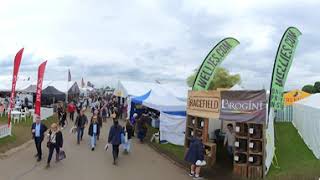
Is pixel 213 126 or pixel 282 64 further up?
pixel 282 64

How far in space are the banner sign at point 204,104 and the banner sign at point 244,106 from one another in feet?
1.41

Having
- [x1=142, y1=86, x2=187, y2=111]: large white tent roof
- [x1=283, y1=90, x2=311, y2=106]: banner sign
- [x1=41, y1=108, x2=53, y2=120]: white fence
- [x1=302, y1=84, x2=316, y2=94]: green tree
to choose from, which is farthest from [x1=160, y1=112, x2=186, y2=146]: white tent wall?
[x1=302, y1=84, x2=316, y2=94]: green tree

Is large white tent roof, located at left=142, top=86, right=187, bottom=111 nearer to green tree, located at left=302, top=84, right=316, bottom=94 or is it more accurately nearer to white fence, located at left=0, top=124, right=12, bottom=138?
white fence, located at left=0, top=124, right=12, bottom=138

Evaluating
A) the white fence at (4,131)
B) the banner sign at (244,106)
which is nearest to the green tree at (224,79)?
the white fence at (4,131)

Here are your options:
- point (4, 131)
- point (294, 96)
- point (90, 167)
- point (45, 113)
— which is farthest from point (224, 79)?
point (90, 167)

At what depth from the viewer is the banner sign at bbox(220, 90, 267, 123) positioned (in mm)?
12748

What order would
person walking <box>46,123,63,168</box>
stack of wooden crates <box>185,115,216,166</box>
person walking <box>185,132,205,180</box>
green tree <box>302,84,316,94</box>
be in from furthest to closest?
green tree <box>302,84,316,94</box> → stack of wooden crates <box>185,115,216,166</box> → person walking <box>46,123,63,168</box> → person walking <box>185,132,205,180</box>

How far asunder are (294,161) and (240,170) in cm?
340

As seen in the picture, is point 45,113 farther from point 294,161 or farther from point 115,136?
point 294,161

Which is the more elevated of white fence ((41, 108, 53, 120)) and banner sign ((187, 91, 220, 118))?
banner sign ((187, 91, 220, 118))

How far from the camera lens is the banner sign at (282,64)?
589 inches

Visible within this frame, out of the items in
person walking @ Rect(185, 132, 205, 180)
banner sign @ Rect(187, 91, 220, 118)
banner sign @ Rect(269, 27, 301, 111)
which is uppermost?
banner sign @ Rect(269, 27, 301, 111)

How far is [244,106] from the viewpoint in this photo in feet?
43.7

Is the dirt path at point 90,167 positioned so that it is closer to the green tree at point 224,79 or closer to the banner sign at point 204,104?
the banner sign at point 204,104
